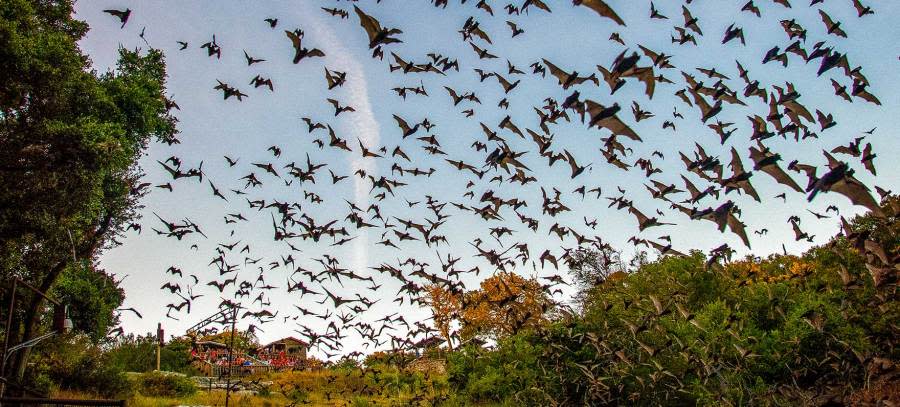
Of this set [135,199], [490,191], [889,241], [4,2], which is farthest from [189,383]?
[889,241]

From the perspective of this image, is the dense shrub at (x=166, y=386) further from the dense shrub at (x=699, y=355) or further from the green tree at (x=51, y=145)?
the dense shrub at (x=699, y=355)

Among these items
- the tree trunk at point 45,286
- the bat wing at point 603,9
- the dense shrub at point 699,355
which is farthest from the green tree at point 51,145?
the bat wing at point 603,9

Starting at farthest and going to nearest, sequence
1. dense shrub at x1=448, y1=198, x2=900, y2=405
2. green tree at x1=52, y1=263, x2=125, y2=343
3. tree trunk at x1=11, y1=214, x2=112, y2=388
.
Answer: green tree at x1=52, y1=263, x2=125, y2=343 → tree trunk at x1=11, y1=214, x2=112, y2=388 → dense shrub at x1=448, y1=198, x2=900, y2=405

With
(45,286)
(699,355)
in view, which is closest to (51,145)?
(45,286)

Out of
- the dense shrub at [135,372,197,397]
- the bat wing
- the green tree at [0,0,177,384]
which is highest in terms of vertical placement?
the green tree at [0,0,177,384]

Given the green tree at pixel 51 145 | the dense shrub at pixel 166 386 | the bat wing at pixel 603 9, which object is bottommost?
the dense shrub at pixel 166 386

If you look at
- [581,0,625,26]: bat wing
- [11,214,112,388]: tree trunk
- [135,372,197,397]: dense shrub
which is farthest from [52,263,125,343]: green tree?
[581,0,625,26]: bat wing

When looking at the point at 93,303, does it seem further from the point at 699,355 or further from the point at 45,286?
the point at 699,355

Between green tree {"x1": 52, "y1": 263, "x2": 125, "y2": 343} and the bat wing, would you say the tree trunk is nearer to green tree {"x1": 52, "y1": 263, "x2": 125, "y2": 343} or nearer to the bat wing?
green tree {"x1": 52, "y1": 263, "x2": 125, "y2": 343}

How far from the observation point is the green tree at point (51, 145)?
18828 mm

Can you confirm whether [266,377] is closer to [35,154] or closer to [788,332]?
[35,154]

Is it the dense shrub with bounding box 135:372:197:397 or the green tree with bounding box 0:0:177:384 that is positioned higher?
the green tree with bounding box 0:0:177:384

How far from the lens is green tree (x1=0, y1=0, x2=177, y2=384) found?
18.8 meters

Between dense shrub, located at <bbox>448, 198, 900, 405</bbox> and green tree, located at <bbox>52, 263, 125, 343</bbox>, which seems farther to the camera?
green tree, located at <bbox>52, 263, 125, 343</bbox>
